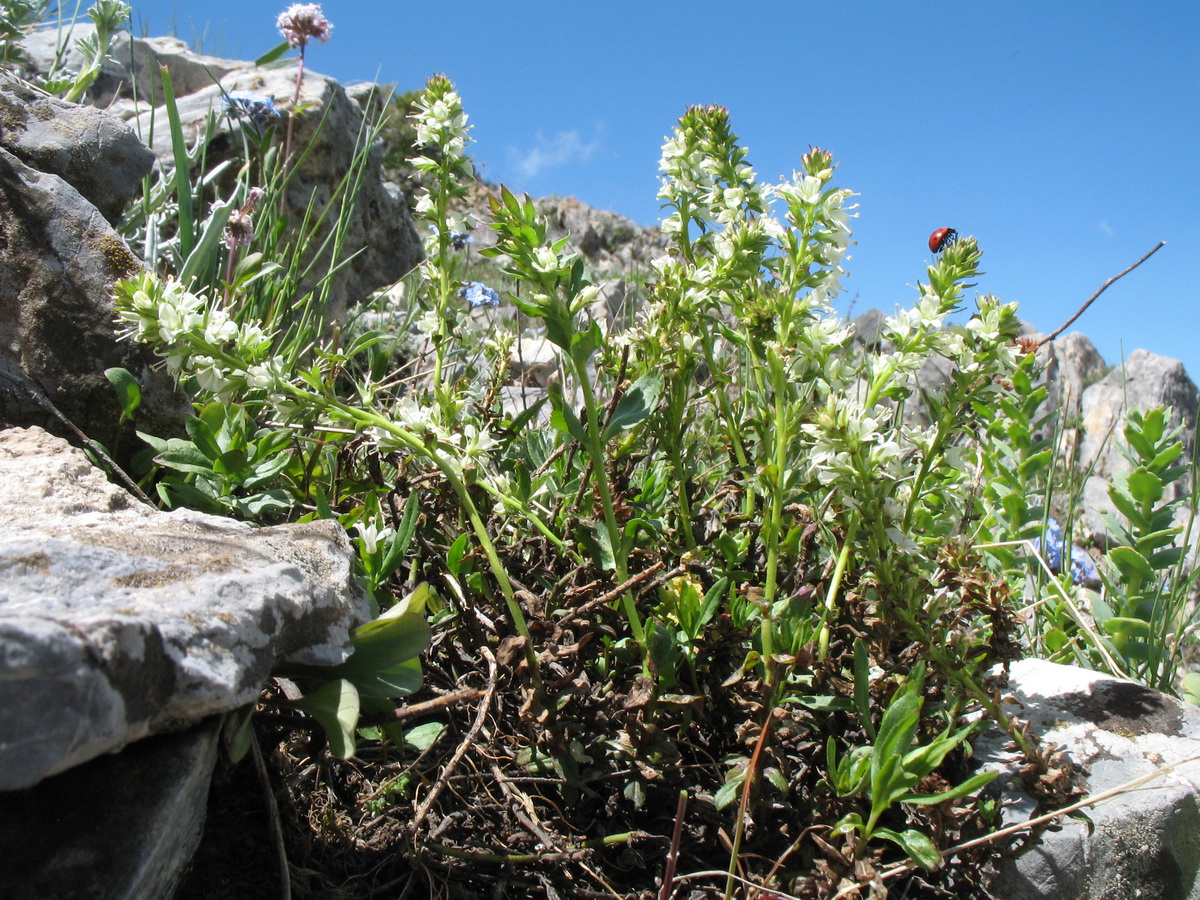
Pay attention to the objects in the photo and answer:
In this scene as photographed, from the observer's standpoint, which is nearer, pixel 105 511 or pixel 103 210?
pixel 105 511

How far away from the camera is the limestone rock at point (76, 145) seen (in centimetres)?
228

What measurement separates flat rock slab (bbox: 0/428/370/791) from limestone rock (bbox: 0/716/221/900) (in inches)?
3.6

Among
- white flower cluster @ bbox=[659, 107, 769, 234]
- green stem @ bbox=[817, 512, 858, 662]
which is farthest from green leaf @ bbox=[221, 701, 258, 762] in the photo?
white flower cluster @ bbox=[659, 107, 769, 234]

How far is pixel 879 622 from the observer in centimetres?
153

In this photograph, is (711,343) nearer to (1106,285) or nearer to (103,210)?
(1106,285)

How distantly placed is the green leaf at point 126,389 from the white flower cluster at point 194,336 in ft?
1.40

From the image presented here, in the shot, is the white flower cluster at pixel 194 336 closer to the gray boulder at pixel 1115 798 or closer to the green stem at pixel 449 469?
the green stem at pixel 449 469

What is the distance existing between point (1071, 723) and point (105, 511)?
6.87 ft

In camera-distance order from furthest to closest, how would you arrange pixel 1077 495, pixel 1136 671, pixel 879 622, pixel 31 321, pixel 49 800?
pixel 1077 495 → pixel 1136 671 → pixel 31 321 → pixel 879 622 → pixel 49 800

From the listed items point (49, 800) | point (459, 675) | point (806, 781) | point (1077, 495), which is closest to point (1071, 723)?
point (806, 781)

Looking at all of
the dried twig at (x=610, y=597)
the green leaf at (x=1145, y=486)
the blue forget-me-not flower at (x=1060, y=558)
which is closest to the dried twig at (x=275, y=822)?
the dried twig at (x=610, y=597)

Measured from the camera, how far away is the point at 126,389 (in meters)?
1.88

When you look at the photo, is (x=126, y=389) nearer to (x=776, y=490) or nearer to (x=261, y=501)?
(x=261, y=501)

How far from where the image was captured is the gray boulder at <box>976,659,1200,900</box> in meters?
1.61
